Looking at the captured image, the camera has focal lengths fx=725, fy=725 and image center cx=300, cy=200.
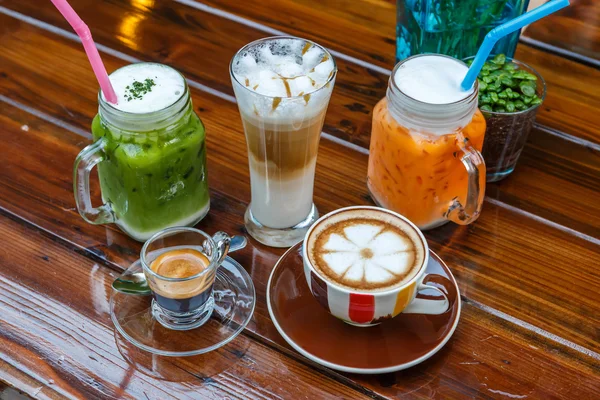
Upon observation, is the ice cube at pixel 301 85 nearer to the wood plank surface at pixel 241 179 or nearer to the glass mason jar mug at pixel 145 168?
the glass mason jar mug at pixel 145 168

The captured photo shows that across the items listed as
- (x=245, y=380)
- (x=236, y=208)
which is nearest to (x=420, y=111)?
(x=236, y=208)

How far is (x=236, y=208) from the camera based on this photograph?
1.19 meters

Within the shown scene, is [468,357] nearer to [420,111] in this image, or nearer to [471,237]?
[471,237]

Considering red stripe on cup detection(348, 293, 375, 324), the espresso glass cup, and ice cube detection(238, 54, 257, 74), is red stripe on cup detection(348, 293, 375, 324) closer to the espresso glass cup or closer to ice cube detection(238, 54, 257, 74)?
the espresso glass cup

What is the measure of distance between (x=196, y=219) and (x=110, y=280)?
164 mm

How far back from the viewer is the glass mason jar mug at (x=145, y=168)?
102 cm

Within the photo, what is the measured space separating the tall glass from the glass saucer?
0.11m

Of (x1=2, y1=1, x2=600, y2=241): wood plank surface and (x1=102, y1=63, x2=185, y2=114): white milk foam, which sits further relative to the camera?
(x1=2, y1=1, x2=600, y2=241): wood plank surface

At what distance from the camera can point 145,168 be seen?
103cm

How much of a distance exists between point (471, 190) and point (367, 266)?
0.23 meters

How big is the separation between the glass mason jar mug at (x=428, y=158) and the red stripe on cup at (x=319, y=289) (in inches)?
10.0

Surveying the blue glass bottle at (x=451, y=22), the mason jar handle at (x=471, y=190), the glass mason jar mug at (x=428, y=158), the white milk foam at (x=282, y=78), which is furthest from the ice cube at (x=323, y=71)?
the blue glass bottle at (x=451, y=22)

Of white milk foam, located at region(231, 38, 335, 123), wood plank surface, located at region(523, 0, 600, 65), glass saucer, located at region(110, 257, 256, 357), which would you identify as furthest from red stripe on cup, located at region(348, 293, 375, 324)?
wood plank surface, located at region(523, 0, 600, 65)

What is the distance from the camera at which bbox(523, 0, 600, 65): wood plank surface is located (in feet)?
4.94
